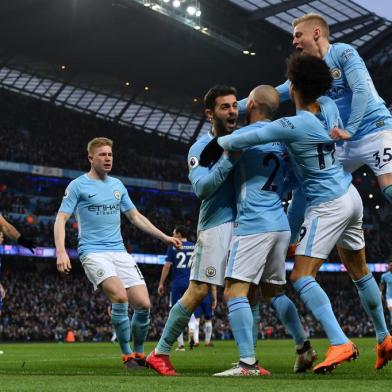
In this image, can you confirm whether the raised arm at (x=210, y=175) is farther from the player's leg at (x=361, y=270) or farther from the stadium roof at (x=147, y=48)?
the stadium roof at (x=147, y=48)

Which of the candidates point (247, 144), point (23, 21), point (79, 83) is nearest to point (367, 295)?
point (247, 144)

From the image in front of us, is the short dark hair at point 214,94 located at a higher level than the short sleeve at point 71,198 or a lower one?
higher

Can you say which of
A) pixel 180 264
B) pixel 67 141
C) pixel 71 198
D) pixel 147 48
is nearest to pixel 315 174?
pixel 71 198

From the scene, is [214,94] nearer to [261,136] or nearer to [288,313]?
[261,136]

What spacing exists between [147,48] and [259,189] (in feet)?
127

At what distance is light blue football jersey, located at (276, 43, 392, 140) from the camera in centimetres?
623

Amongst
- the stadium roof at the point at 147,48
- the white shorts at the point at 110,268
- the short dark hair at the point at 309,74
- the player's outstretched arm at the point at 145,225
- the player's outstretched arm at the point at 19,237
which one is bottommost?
the white shorts at the point at 110,268

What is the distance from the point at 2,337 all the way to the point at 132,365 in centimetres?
2724

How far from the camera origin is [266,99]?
6.22m

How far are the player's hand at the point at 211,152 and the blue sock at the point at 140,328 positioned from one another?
9.37ft

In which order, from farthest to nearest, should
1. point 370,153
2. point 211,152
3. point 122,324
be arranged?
point 122,324
point 370,153
point 211,152

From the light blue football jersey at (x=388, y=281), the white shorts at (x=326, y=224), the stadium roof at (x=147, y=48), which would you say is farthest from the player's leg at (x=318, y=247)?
the stadium roof at (x=147, y=48)

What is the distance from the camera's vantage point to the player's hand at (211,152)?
6156 mm

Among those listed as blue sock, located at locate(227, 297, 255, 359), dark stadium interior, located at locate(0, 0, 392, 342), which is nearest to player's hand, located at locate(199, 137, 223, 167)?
blue sock, located at locate(227, 297, 255, 359)
